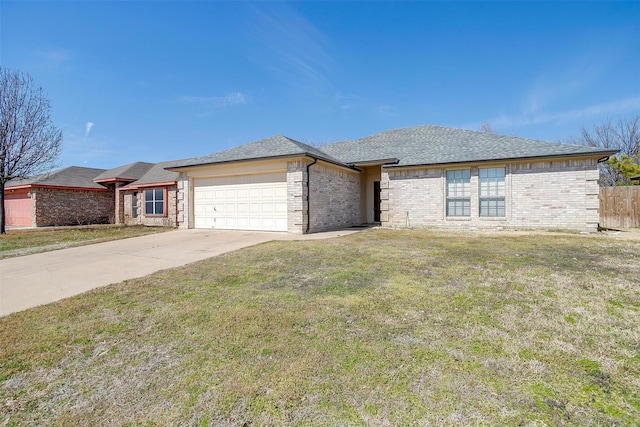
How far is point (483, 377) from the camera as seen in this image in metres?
2.33

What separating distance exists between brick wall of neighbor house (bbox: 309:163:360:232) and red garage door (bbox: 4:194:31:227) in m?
21.6

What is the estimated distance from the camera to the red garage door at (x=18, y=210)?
67.1 feet

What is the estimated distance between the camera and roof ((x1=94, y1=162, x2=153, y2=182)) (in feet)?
72.9

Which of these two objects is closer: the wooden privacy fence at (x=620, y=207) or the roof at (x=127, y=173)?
the wooden privacy fence at (x=620, y=207)

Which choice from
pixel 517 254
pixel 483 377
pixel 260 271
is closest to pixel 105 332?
pixel 260 271

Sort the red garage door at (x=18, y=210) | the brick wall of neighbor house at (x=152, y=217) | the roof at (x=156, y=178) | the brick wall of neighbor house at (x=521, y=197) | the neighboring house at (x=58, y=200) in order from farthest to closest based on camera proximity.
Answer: the red garage door at (x=18, y=210), the neighboring house at (x=58, y=200), the roof at (x=156, y=178), the brick wall of neighbor house at (x=152, y=217), the brick wall of neighbor house at (x=521, y=197)

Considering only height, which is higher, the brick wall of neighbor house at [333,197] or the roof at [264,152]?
the roof at [264,152]

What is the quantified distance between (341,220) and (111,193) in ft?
64.9

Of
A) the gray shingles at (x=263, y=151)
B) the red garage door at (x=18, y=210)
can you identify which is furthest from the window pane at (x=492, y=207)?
the red garage door at (x=18, y=210)

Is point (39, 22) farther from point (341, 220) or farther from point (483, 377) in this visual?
point (483, 377)

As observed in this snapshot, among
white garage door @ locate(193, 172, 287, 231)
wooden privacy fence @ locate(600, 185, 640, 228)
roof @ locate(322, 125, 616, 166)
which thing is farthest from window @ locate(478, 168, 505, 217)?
white garage door @ locate(193, 172, 287, 231)

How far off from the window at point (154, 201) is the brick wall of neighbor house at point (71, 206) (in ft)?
17.5

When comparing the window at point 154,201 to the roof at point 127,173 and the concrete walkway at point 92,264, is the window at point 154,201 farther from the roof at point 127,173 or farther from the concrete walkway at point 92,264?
the concrete walkway at point 92,264

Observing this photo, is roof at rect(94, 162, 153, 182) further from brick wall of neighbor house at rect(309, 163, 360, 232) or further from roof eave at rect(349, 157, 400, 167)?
roof eave at rect(349, 157, 400, 167)
